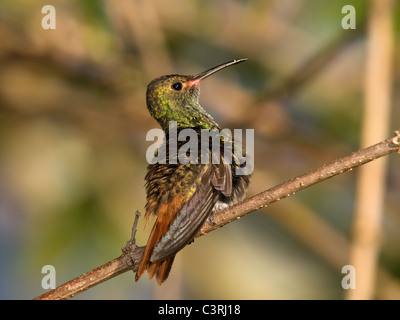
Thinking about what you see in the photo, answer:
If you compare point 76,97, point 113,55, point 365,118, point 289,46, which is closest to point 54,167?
point 76,97

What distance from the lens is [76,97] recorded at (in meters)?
5.68

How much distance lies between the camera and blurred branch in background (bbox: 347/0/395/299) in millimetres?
3299

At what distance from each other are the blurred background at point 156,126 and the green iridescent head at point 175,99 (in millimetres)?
763

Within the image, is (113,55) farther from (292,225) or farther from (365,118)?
(365,118)

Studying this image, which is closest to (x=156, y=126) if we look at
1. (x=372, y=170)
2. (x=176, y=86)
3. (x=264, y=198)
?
(x=176, y=86)

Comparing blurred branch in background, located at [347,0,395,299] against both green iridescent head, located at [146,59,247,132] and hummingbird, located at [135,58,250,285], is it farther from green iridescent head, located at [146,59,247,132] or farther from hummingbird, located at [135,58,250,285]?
green iridescent head, located at [146,59,247,132]

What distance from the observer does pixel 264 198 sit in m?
2.55

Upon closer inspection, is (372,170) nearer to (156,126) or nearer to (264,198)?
(264,198)

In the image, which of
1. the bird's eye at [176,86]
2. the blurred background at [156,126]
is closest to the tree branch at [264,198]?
the bird's eye at [176,86]

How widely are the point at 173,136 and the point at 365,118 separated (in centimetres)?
100

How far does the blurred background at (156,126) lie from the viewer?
4930mm

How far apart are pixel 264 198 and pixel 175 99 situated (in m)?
1.58

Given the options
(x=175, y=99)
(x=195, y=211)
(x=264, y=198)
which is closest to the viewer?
(x=264, y=198)

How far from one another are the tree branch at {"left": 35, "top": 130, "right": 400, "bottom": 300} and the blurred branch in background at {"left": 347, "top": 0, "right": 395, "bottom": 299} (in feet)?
2.84
